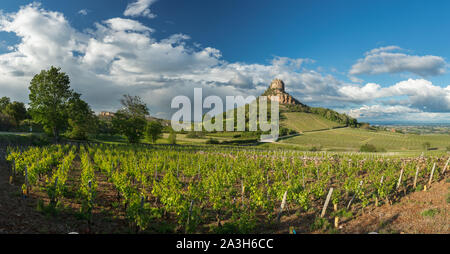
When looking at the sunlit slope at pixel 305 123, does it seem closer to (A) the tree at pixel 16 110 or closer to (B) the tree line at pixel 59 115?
(B) the tree line at pixel 59 115

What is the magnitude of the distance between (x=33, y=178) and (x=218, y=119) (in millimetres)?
107297

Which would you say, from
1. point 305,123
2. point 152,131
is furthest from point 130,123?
point 305,123

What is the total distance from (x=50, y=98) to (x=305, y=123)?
106 metres

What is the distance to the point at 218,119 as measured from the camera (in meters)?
118

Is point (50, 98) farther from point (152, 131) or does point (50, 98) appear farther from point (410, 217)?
point (410, 217)

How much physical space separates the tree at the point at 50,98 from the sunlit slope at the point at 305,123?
88.6m

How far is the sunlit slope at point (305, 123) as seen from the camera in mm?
103812

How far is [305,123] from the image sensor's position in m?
112

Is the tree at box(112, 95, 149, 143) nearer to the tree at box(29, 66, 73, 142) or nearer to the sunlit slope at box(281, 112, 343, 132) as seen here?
the tree at box(29, 66, 73, 142)
